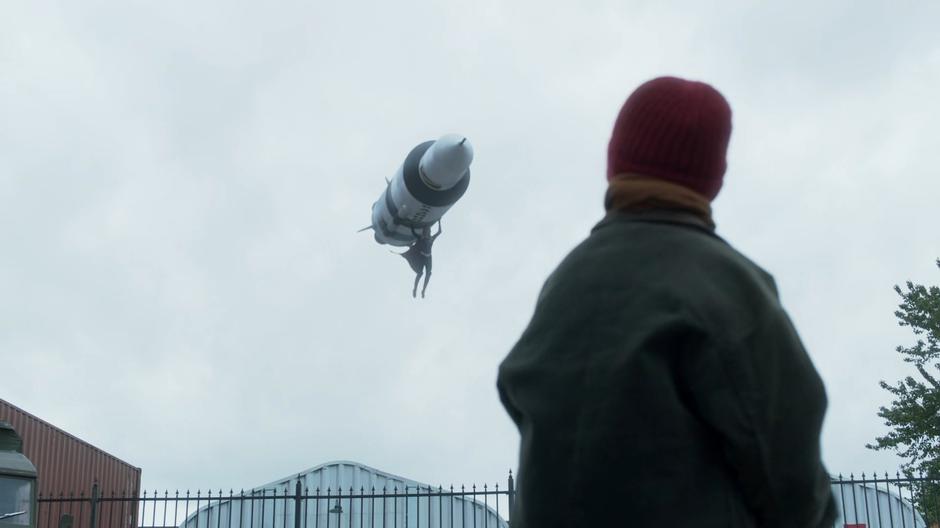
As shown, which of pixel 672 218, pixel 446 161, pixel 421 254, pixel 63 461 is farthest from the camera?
pixel 63 461

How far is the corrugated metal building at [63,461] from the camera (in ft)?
49.4

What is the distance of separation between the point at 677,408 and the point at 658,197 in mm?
429

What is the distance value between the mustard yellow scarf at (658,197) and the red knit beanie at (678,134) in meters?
0.01

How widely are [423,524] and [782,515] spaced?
66.1 feet

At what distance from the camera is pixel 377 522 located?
22.0m

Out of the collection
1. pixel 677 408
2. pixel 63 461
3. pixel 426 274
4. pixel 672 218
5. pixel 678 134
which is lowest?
pixel 677 408

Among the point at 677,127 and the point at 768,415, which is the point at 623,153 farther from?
the point at 768,415

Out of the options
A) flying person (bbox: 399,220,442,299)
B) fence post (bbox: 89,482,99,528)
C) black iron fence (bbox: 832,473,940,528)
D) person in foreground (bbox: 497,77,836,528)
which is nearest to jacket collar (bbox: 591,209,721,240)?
person in foreground (bbox: 497,77,836,528)

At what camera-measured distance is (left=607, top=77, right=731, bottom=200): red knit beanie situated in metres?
2.13

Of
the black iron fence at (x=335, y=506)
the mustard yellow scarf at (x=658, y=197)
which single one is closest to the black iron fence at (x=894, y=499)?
the black iron fence at (x=335, y=506)

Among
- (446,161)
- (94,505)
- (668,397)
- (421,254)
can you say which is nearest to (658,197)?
(668,397)

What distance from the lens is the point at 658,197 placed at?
2131 mm

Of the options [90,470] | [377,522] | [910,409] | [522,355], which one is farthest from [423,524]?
[522,355]

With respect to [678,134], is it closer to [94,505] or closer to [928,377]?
[94,505]
